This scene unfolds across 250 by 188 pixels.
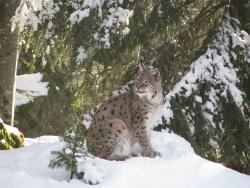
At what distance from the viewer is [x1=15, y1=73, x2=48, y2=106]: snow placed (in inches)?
432

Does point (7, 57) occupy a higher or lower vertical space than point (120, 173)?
higher

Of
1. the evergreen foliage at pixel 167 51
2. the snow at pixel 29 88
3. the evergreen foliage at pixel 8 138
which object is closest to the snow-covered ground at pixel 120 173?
the evergreen foliage at pixel 8 138

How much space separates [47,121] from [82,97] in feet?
11.1

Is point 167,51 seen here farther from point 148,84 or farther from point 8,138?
point 8,138

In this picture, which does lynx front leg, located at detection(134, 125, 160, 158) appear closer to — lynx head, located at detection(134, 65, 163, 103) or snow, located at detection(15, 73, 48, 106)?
lynx head, located at detection(134, 65, 163, 103)

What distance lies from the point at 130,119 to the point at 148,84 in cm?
43

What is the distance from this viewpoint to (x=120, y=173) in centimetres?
403

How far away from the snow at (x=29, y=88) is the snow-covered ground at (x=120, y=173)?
6128 mm

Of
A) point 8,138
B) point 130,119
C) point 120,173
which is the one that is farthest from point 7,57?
point 120,173

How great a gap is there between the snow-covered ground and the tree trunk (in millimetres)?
2635

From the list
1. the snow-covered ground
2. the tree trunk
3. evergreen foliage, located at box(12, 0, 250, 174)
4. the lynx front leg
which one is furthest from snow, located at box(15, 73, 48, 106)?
the snow-covered ground

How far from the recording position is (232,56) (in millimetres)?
6957

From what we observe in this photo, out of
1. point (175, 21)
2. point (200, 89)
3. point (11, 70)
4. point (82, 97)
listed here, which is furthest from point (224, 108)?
point (11, 70)

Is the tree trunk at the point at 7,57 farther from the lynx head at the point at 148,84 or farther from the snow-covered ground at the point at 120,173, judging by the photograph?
the snow-covered ground at the point at 120,173
